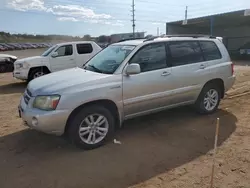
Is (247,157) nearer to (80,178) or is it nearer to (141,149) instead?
(141,149)

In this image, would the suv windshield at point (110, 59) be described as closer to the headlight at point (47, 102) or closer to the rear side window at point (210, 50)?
the headlight at point (47, 102)

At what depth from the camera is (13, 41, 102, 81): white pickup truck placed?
35.3 ft

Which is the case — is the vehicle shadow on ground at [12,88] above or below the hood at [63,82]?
below

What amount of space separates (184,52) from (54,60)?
7.07 meters

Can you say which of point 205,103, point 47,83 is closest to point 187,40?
point 205,103

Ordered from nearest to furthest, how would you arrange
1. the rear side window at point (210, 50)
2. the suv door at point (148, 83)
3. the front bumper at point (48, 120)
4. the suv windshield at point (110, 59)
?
1. the front bumper at point (48, 120)
2. the suv door at point (148, 83)
3. the suv windshield at point (110, 59)
4. the rear side window at point (210, 50)

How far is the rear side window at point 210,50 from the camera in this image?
5776 mm

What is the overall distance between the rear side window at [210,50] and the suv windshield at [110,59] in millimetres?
1854

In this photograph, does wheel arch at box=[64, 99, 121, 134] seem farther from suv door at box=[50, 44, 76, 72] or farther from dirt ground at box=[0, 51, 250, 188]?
suv door at box=[50, 44, 76, 72]

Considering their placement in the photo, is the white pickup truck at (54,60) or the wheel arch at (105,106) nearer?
the wheel arch at (105,106)

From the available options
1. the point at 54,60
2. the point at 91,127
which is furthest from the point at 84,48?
the point at 91,127

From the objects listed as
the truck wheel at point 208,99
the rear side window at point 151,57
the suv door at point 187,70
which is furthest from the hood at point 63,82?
the truck wheel at point 208,99

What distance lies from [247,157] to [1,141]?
13.6ft

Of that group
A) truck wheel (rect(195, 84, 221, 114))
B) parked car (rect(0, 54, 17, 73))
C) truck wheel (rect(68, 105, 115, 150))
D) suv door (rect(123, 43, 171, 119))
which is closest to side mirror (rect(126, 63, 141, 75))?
suv door (rect(123, 43, 171, 119))
